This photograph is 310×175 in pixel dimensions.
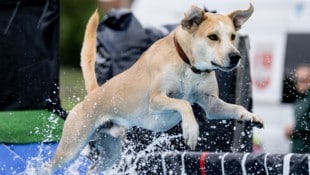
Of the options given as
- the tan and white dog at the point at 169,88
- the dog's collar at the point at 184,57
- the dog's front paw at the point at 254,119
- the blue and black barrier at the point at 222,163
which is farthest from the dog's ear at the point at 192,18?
the blue and black barrier at the point at 222,163

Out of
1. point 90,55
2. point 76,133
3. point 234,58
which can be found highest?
point 234,58

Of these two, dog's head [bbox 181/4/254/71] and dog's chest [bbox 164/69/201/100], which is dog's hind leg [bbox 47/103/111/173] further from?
dog's head [bbox 181/4/254/71]

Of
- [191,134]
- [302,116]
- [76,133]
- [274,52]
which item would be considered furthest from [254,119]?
[274,52]

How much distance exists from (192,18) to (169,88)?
17.8 inches

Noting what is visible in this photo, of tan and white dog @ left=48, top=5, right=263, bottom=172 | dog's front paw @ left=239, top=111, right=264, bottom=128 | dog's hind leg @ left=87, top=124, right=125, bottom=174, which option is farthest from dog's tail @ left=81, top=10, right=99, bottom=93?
dog's front paw @ left=239, top=111, right=264, bottom=128

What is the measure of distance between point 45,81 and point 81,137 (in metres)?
1.58

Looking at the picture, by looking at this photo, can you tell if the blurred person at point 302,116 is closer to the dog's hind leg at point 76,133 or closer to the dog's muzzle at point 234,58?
the dog's hind leg at point 76,133

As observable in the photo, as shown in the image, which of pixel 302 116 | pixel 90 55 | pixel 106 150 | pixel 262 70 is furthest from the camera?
pixel 262 70

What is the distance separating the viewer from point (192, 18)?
19.5 ft

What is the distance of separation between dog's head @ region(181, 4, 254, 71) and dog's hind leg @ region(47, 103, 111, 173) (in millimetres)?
865

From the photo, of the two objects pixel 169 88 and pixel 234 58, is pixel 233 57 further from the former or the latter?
pixel 169 88

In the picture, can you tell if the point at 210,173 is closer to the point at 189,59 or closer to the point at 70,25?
the point at 189,59

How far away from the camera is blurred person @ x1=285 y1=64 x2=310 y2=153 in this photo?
8.21 m

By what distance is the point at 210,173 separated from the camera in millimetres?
6270
